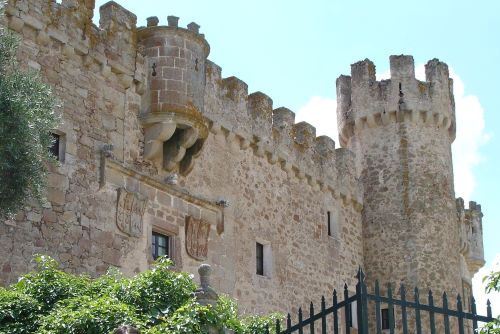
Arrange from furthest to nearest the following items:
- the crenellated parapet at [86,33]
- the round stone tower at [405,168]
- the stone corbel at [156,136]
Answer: the round stone tower at [405,168] < the stone corbel at [156,136] < the crenellated parapet at [86,33]

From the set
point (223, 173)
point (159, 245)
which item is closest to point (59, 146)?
point (159, 245)

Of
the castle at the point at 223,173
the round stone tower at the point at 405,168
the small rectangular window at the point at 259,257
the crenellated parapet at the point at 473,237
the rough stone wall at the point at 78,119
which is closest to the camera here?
the rough stone wall at the point at 78,119

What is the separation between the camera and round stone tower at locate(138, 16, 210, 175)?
16.9 metres

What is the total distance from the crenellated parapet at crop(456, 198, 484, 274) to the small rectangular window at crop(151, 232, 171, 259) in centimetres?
1328

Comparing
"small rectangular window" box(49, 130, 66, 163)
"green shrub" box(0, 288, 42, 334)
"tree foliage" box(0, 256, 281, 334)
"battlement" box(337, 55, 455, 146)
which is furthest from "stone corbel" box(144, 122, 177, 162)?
"battlement" box(337, 55, 455, 146)

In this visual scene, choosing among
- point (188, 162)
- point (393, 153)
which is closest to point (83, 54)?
point (188, 162)

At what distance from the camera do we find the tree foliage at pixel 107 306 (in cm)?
1064

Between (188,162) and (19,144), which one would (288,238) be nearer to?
(188,162)

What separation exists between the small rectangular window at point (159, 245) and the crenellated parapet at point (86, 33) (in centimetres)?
262

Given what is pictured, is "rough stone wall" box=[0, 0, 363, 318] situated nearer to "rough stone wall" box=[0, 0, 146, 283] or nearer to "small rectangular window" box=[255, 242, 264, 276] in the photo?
"rough stone wall" box=[0, 0, 146, 283]

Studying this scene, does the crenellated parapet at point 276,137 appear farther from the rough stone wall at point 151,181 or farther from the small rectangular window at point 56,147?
the small rectangular window at point 56,147

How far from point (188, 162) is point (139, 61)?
2.11 m

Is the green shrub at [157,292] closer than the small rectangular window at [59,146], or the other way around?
the green shrub at [157,292]

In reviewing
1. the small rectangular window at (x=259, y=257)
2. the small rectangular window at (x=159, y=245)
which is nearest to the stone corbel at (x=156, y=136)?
the small rectangular window at (x=159, y=245)
